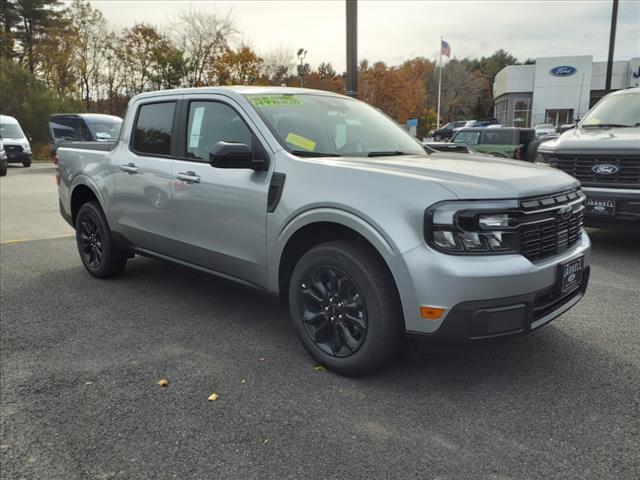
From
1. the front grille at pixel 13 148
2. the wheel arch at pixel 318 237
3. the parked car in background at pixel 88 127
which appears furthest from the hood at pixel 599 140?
the front grille at pixel 13 148

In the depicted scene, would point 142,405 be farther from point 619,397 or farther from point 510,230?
point 619,397

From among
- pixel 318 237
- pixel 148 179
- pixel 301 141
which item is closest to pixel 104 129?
pixel 148 179

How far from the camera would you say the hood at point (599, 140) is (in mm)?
6020

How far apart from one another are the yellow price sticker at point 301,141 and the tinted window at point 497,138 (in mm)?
13335

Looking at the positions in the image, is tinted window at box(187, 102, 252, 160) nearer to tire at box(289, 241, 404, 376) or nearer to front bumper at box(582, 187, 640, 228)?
tire at box(289, 241, 404, 376)

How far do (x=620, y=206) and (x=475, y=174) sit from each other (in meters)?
3.80

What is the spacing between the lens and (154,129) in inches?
183

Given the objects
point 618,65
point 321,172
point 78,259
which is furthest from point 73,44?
point 618,65

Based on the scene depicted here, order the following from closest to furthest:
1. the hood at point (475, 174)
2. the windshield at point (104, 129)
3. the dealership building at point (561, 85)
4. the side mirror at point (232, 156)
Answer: the hood at point (475, 174)
the side mirror at point (232, 156)
the windshield at point (104, 129)
the dealership building at point (561, 85)

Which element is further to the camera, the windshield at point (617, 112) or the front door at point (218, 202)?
the windshield at point (617, 112)

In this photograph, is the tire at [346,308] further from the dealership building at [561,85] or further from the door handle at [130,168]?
the dealership building at [561,85]

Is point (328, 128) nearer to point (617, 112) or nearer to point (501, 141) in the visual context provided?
point (617, 112)

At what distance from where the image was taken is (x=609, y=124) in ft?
23.1

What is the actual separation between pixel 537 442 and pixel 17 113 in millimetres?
32739
